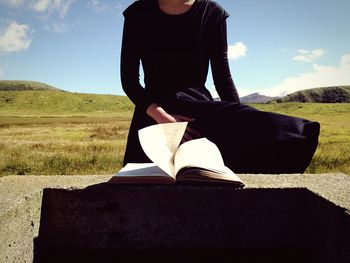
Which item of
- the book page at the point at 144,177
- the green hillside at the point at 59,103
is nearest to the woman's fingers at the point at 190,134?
the book page at the point at 144,177

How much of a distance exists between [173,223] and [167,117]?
2.70 feet

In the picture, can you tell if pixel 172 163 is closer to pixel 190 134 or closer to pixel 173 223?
pixel 173 223

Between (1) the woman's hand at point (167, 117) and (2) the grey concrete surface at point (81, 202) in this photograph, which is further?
(1) the woman's hand at point (167, 117)

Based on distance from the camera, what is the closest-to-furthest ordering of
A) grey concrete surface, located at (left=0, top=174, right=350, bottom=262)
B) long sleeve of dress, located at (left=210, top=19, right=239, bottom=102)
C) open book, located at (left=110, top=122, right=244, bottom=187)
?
grey concrete surface, located at (left=0, top=174, right=350, bottom=262) < open book, located at (left=110, top=122, right=244, bottom=187) < long sleeve of dress, located at (left=210, top=19, right=239, bottom=102)

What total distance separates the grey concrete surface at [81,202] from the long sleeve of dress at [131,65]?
2.59ft

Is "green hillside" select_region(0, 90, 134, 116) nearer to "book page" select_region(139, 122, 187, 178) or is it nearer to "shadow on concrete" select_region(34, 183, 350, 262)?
"book page" select_region(139, 122, 187, 178)

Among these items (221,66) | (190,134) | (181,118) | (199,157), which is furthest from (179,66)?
(199,157)

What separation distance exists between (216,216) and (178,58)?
1.33 meters

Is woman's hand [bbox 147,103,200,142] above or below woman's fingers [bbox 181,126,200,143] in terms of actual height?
above

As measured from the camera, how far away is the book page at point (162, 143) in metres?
1.46

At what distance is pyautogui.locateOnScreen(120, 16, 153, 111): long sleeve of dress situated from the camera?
2367 mm

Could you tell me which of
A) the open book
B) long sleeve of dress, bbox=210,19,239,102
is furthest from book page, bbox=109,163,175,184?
long sleeve of dress, bbox=210,19,239,102

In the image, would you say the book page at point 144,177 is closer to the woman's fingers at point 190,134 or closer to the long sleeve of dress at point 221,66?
the woman's fingers at point 190,134

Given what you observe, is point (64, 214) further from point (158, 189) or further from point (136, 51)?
point (136, 51)
